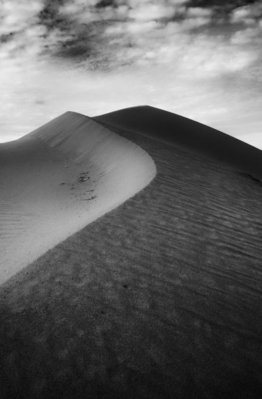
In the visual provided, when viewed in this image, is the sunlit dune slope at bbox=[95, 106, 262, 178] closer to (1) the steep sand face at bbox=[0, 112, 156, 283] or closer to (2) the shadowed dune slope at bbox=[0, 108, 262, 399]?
(1) the steep sand face at bbox=[0, 112, 156, 283]

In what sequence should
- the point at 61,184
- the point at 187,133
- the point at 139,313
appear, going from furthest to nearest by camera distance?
the point at 187,133, the point at 61,184, the point at 139,313

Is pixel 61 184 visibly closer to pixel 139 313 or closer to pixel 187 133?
pixel 139 313

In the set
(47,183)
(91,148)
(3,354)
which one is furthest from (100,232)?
(91,148)

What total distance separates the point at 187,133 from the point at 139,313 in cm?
1731

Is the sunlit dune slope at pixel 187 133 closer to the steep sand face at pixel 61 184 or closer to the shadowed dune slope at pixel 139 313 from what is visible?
the steep sand face at pixel 61 184

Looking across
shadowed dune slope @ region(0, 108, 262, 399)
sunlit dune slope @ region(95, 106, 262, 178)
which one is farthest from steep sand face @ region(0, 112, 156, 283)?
sunlit dune slope @ region(95, 106, 262, 178)

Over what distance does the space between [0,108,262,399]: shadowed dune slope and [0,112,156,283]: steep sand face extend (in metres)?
0.94

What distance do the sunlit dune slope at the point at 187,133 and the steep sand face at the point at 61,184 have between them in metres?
2.96

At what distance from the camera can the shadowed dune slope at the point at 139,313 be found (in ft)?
9.42

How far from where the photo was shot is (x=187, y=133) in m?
19.8

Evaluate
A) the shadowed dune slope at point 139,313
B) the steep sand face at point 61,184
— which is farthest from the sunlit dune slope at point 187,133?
the shadowed dune slope at point 139,313

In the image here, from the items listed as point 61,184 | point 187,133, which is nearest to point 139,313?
point 61,184

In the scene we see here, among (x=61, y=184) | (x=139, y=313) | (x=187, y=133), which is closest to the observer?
(x=139, y=313)

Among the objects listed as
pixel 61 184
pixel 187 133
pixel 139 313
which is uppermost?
pixel 187 133
